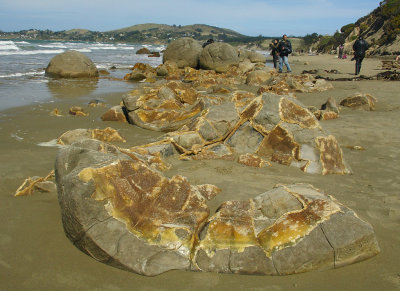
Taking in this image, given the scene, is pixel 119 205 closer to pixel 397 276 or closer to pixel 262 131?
pixel 397 276

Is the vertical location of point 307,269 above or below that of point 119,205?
below

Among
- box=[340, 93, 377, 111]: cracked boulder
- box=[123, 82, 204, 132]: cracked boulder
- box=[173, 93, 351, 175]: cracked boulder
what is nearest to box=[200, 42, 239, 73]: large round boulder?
box=[340, 93, 377, 111]: cracked boulder

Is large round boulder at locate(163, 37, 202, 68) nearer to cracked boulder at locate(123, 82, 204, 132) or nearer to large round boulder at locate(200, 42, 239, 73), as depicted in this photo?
large round boulder at locate(200, 42, 239, 73)

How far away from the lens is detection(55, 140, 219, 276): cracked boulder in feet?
7.63

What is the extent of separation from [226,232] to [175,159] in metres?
2.14

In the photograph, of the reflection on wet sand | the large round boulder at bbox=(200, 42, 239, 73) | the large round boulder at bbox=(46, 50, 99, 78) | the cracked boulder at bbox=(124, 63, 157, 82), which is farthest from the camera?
the large round boulder at bbox=(200, 42, 239, 73)

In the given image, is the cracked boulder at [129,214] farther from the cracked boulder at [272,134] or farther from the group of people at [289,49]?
the group of people at [289,49]

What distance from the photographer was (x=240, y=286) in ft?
7.06

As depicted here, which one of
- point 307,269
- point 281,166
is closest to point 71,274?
point 307,269

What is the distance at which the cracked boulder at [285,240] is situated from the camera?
228 centimetres

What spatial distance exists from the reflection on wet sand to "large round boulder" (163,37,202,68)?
21.6 ft

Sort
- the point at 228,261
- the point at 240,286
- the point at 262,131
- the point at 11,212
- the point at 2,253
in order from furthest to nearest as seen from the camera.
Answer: the point at 262,131
the point at 11,212
the point at 2,253
the point at 228,261
the point at 240,286

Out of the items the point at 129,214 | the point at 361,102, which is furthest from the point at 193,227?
the point at 361,102

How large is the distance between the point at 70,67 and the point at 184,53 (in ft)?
23.1
